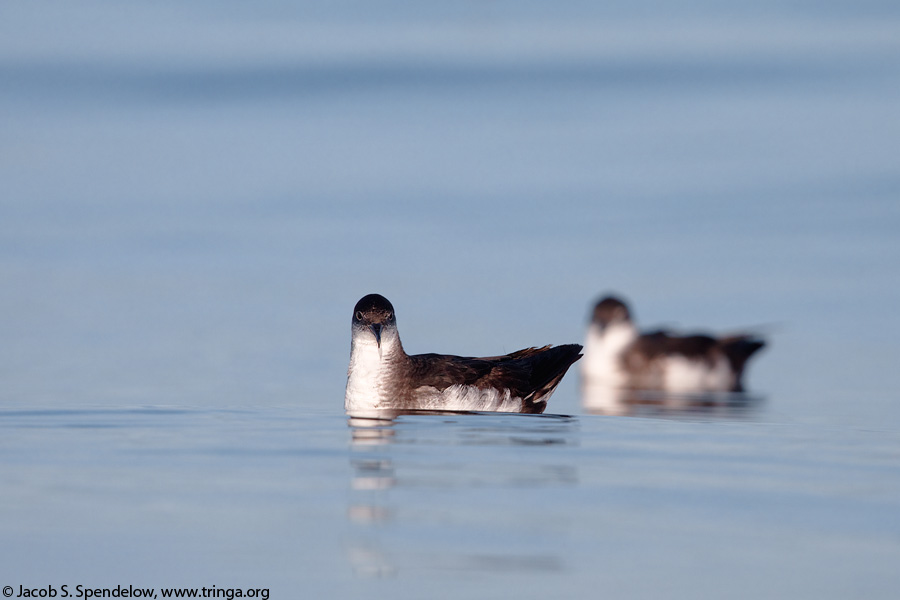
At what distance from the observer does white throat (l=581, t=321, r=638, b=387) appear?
95.0 ft

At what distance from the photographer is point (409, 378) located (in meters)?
11.1

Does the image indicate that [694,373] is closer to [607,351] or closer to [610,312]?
[607,351]

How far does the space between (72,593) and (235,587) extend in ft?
2.13

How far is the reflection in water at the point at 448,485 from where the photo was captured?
5.41 m

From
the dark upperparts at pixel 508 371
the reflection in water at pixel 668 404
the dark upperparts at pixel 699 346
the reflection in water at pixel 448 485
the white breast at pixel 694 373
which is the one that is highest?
the dark upperparts at pixel 699 346

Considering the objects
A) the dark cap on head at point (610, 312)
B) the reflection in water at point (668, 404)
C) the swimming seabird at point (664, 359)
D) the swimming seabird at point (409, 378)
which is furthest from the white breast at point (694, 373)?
the swimming seabird at point (409, 378)

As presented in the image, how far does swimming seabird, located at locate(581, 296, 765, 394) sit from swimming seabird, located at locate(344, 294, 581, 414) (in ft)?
50.4

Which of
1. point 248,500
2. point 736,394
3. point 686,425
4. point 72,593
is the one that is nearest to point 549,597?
point 72,593

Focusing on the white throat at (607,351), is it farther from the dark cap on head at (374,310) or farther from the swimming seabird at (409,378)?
the dark cap on head at (374,310)

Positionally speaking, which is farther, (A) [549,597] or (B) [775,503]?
(B) [775,503]

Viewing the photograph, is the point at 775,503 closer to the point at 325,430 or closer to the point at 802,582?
the point at 802,582

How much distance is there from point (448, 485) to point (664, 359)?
21680 millimetres

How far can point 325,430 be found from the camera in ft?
32.2

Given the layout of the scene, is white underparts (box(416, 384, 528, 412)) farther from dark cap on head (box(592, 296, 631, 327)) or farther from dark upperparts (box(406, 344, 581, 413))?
dark cap on head (box(592, 296, 631, 327))
